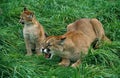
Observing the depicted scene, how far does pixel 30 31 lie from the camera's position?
9672mm

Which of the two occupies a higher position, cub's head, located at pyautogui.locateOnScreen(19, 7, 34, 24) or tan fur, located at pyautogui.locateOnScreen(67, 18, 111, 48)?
cub's head, located at pyautogui.locateOnScreen(19, 7, 34, 24)

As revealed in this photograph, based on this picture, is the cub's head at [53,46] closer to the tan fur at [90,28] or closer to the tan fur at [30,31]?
the tan fur at [30,31]

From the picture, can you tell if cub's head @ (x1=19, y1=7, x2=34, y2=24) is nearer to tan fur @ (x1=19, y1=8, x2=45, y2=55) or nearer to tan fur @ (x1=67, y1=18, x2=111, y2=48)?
tan fur @ (x1=19, y1=8, x2=45, y2=55)

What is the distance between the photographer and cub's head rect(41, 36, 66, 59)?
344 inches

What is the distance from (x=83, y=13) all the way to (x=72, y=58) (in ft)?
10.6

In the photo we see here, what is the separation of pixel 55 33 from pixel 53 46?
6.63 feet

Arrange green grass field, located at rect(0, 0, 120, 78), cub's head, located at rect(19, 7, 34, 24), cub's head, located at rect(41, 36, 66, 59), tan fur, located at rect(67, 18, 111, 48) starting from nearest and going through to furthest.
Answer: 1. green grass field, located at rect(0, 0, 120, 78)
2. cub's head, located at rect(41, 36, 66, 59)
3. cub's head, located at rect(19, 7, 34, 24)
4. tan fur, located at rect(67, 18, 111, 48)

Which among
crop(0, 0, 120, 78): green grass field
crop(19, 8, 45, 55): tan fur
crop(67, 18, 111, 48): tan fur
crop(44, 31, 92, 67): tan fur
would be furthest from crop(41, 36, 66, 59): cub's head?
crop(67, 18, 111, 48): tan fur

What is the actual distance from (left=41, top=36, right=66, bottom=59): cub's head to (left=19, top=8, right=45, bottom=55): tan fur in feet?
2.87

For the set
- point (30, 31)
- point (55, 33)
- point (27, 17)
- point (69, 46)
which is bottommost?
point (55, 33)

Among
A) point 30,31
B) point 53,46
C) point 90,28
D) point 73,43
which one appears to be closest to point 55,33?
point 90,28

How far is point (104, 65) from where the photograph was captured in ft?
29.6

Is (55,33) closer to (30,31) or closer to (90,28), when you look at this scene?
(90,28)

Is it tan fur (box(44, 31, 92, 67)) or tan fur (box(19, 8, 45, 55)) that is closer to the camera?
tan fur (box(44, 31, 92, 67))
